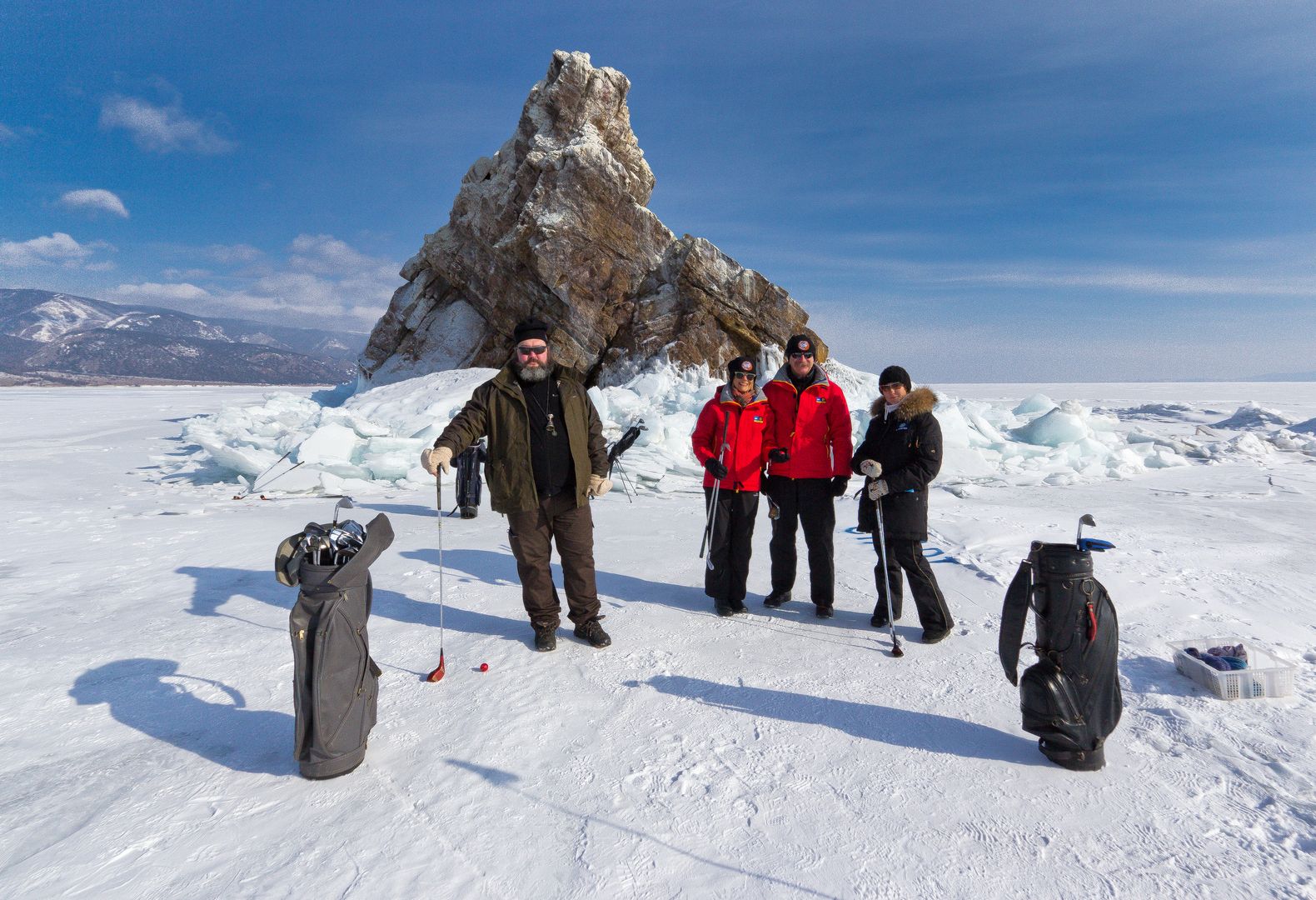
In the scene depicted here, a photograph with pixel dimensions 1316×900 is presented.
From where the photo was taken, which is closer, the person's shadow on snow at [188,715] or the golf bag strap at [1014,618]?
the golf bag strap at [1014,618]

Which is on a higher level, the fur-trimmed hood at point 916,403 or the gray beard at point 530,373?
the gray beard at point 530,373

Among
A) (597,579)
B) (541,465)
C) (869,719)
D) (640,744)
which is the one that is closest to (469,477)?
(597,579)

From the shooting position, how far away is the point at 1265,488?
9.02 m

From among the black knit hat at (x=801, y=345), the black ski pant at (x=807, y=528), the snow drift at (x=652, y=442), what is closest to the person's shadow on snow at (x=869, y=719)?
the black ski pant at (x=807, y=528)

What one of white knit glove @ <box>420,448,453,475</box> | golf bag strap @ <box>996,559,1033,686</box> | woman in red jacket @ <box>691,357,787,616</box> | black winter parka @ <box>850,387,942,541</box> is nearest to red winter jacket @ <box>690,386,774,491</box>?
woman in red jacket @ <box>691,357,787,616</box>

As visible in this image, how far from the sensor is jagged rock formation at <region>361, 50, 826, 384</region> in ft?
65.0

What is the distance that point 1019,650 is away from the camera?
8.55ft

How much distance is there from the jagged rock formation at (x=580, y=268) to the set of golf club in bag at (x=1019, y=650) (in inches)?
646

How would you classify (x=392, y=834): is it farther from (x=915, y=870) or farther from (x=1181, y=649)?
(x=1181, y=649)

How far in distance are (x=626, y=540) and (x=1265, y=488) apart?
361 inches

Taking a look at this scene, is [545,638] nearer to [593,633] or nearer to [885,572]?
[593,633]

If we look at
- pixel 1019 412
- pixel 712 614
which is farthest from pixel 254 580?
pixel 1019 412

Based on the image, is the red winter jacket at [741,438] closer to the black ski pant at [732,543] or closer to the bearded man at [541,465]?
the black ski pant at [732,543]

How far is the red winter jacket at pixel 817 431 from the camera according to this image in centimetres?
426
